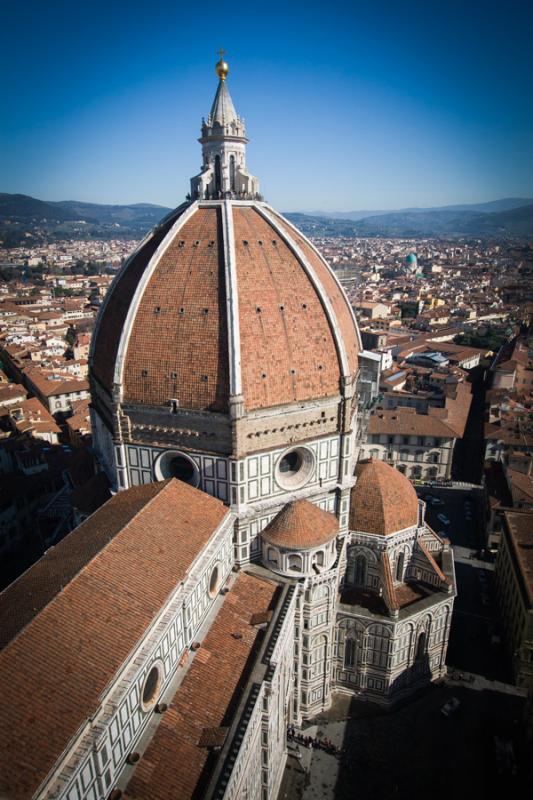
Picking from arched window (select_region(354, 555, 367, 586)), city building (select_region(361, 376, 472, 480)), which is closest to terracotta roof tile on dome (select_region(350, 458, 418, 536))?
arched window (select_region(354, 555, 367, 586))

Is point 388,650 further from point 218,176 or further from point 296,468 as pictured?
point 218,176

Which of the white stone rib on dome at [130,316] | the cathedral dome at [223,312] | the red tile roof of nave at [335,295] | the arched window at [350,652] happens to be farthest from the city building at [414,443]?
the white stone rib on dome at [130,316]

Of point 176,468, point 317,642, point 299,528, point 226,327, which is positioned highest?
point 226,327

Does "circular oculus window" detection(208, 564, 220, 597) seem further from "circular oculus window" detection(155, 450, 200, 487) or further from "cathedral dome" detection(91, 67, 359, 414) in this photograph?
"cathedral dome" detection(91, 67, 359, 414)

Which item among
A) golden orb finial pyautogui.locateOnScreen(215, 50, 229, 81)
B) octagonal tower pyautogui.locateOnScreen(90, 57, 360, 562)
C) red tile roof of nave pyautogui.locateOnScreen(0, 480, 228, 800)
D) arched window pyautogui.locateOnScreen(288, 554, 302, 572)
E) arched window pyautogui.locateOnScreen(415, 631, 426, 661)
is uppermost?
golden orb finial pyautogui.locateOnScreen(215, 50, 229, 81)

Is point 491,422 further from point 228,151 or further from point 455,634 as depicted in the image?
point 228,151

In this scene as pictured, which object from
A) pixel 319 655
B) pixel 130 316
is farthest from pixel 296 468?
pixel 130 316
